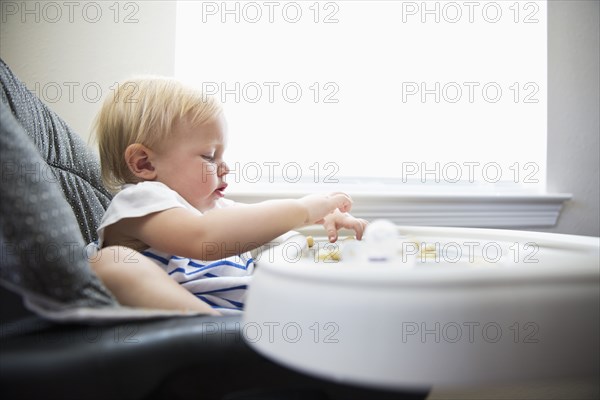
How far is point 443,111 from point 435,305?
1.13m

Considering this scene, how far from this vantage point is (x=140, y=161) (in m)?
0.71

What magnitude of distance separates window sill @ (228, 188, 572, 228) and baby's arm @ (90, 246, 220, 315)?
A: 0.59 meters

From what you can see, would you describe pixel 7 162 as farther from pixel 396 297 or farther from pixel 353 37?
pixel 353 37

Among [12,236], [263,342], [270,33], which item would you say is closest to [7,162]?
[12,236]

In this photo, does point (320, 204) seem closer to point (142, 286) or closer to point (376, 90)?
point (142, 286)

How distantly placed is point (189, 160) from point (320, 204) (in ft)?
0.76

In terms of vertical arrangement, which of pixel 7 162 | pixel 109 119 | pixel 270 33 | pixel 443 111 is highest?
pixel 270 33

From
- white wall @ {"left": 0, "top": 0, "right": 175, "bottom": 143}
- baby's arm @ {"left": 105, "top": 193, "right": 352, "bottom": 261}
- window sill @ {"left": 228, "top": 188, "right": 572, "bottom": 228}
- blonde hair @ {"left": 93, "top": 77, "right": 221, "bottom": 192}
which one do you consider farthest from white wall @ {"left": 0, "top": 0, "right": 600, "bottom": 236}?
baby's arm @ {"left": 105, "top": 193, "right": 352, "bottom": 261}

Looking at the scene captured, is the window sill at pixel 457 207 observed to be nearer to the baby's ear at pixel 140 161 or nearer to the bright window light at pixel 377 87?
the bright window light at pixel 377 87

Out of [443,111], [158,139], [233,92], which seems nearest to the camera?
[158,139]

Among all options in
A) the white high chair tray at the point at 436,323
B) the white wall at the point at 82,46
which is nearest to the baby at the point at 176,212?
the white high chair tray at the point at 436,323

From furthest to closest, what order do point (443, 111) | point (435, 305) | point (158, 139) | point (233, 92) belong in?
point (443, 111), point (233, 92), point (158, 139), point (435, 305)

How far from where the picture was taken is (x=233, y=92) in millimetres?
1151

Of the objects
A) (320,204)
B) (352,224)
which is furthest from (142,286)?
(352,224)
